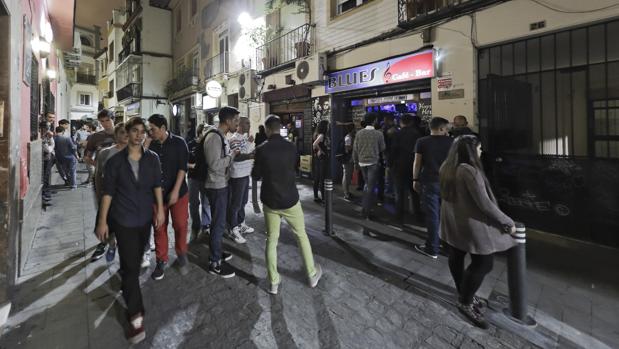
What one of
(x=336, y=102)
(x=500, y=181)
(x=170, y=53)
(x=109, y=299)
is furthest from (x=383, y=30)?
(x=170, y=53)

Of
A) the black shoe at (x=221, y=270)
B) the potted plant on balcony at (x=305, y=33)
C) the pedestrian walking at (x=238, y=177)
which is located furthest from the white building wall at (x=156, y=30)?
the black shoe at (x=221, y=270)

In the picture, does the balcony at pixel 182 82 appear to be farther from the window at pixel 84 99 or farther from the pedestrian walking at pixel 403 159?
the window at pixel 84 99

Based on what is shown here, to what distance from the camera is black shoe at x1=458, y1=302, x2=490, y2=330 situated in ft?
9.68

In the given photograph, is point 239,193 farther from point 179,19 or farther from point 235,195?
point 179,19

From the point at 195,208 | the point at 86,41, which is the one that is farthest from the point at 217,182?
the point at 86,41

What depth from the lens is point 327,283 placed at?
3787 millimetres

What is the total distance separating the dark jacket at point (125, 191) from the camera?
2.76 meters

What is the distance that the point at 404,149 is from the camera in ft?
19.3

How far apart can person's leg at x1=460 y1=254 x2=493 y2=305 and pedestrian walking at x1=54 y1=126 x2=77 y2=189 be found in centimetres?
1078

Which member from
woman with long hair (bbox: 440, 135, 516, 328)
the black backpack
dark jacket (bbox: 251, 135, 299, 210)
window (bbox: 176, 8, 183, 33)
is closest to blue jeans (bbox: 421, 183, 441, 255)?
woman with long hair (bbox: 440, 135, 516, 328)

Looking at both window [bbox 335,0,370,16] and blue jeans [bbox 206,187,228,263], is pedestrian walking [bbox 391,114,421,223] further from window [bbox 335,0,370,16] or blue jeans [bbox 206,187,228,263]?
window [bbox 335,0,370,16]

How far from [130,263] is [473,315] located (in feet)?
10.2

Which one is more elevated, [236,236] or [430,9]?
[430,9]

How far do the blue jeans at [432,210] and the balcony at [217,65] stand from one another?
45.5 feet
